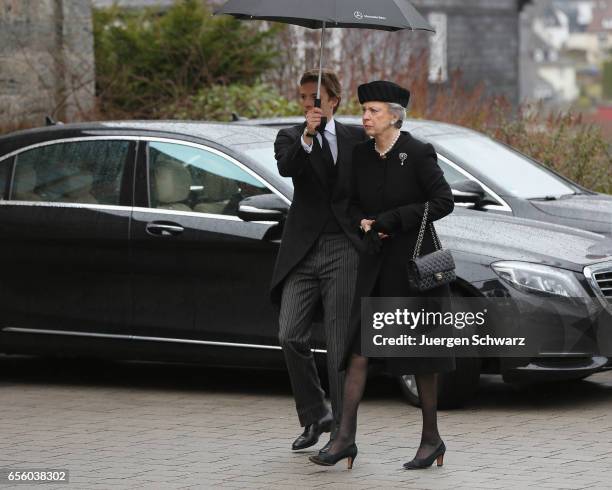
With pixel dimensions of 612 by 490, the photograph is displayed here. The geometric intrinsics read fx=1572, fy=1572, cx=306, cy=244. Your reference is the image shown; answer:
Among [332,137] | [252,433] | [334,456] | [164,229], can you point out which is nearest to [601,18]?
[164,229]

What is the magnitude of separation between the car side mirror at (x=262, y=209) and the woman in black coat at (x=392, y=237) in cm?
169

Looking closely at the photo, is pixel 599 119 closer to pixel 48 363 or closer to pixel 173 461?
pixel 48 363

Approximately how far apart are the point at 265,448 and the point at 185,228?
186 centimetres

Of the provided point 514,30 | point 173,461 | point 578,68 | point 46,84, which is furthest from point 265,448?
point 578,68

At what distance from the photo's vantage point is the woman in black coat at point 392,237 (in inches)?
279

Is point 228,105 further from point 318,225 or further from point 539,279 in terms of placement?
point 318,225

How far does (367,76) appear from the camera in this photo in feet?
61.5

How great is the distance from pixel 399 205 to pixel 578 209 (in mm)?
4001

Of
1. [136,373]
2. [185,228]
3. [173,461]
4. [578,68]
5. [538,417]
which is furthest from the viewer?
[578,68]

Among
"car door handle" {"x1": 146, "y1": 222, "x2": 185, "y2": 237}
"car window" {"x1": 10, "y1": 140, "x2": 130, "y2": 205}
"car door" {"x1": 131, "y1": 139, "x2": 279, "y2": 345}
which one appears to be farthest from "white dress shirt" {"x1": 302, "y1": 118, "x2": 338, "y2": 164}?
"car window" {"x1": 10, "y1": 140, "x2": 130, "y2": 205}

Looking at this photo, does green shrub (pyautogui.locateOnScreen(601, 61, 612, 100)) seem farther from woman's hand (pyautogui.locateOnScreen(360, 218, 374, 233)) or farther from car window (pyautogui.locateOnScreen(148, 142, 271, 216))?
woman's hand (pyautogui.locateOnScreen(360, 218, 374, 233))

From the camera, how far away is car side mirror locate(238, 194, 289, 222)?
8773 millimetres

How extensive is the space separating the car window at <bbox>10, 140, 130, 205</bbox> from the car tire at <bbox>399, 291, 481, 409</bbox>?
2271mm

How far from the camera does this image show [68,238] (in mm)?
9484
